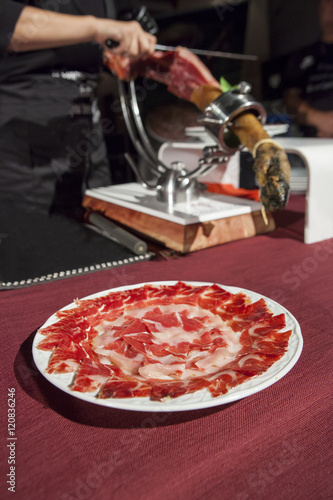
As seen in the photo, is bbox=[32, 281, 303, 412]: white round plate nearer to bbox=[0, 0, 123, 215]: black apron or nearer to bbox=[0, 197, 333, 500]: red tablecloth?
bbox=[0, 197, 333, 500]: red tablecloth

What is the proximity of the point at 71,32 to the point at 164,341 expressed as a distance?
1.13 m

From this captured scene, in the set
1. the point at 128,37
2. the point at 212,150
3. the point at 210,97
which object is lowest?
the point at 212,150

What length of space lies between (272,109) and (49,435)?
2563 mm

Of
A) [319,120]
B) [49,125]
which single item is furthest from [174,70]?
[319,120]

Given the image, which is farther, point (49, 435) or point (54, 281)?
point (54, 281)

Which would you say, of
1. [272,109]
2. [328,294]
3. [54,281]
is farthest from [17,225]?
[272,109]

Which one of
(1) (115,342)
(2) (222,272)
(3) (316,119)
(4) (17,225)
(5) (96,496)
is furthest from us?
(3) (316,119)

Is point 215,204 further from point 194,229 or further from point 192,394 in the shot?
point 192,394

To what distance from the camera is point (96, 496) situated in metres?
0.33

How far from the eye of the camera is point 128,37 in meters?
1.21

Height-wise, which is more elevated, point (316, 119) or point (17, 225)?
point (316, 119)

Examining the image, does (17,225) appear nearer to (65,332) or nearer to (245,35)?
(65,332)

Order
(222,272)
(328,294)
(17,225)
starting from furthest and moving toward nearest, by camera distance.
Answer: (17,225) < (222,272) < (328,294)

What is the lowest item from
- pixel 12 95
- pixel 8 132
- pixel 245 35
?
pixel 8 132
